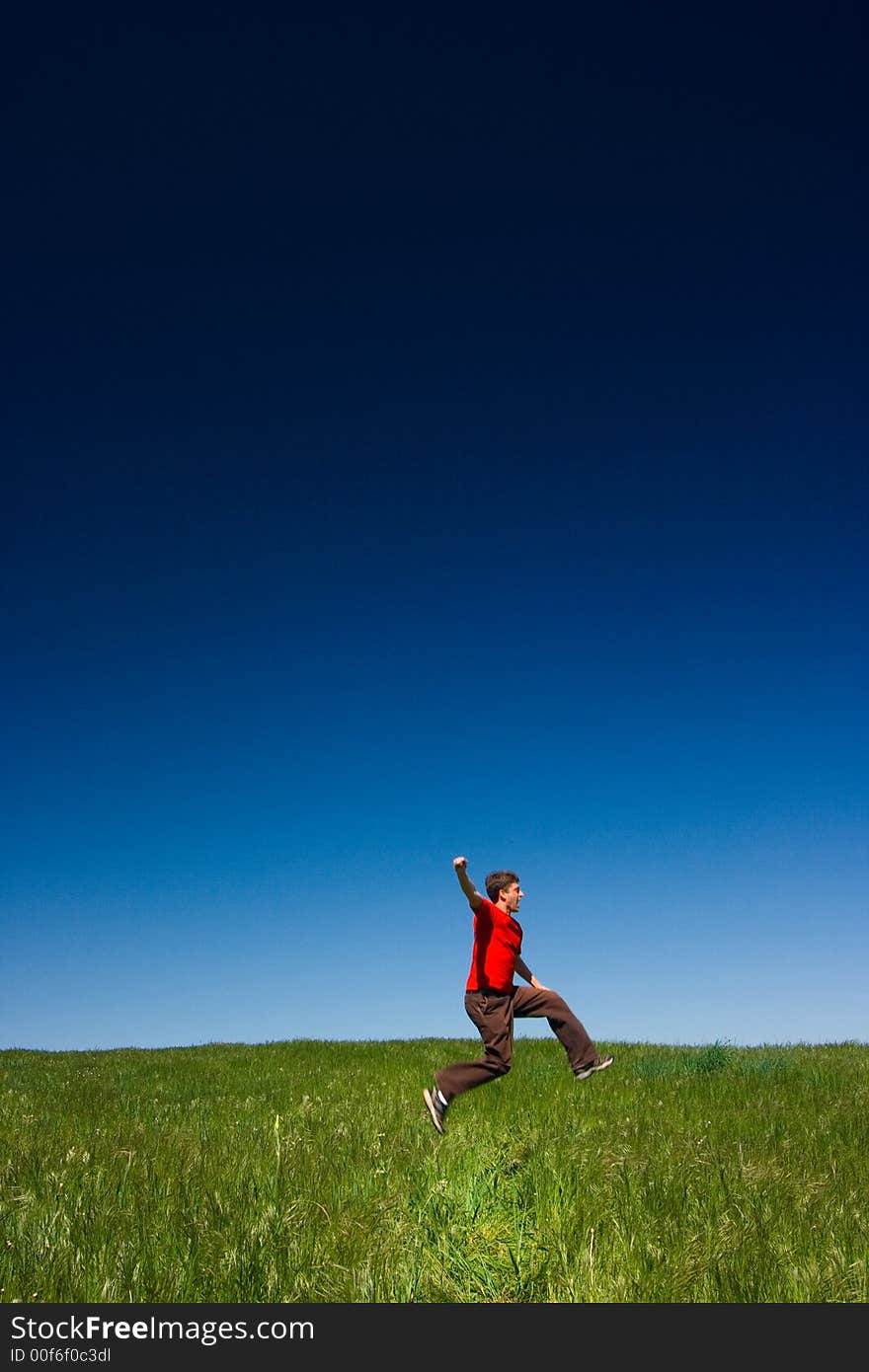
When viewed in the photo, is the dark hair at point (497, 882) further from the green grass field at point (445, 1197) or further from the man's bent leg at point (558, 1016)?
the green grass field at point (445, 1197)

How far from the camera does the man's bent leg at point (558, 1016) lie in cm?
901

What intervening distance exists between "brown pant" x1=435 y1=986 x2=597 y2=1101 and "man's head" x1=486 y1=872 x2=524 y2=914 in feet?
2.69

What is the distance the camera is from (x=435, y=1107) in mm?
8219

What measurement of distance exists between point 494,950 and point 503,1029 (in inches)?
29.1

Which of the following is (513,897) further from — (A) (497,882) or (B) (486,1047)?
(B) (486,1047)

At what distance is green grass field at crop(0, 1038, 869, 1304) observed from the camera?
156 inches

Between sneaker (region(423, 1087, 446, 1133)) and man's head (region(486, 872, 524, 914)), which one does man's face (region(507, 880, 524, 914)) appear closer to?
man's head (region(486, 872, 524, 914))

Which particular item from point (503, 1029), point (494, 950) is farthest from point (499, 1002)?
point (494, 950)

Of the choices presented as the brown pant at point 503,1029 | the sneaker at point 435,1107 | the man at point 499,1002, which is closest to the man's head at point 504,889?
the man at point 499,1002

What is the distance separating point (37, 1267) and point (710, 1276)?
2.90 m

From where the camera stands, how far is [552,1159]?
20.4 ft
